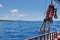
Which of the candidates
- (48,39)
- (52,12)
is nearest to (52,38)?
(48,39)

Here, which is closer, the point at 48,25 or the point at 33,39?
the point at 33,39

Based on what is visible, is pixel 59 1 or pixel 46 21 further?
pixel 59 1

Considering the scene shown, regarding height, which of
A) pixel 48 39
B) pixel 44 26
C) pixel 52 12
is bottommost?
pixel 48 39

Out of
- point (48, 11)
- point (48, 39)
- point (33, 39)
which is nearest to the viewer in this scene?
point (33, 39)

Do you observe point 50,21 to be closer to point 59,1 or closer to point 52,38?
point 52,38

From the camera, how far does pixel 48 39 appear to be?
36.3ft

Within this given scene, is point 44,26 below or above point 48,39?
above

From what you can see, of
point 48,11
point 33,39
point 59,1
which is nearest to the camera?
point 33,39

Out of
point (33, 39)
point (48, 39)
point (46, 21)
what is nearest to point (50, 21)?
point (46, 21)

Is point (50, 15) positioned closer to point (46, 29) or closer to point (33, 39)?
point (46, 29)

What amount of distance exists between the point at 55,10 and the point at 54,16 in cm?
31

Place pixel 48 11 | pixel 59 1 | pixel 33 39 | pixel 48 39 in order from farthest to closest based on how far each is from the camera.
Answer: pixel 59 1 < pixel 48 39 < pixel 48 11 < pixel 33 39

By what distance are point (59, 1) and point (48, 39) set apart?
2.74m

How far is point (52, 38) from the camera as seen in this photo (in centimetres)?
1123
